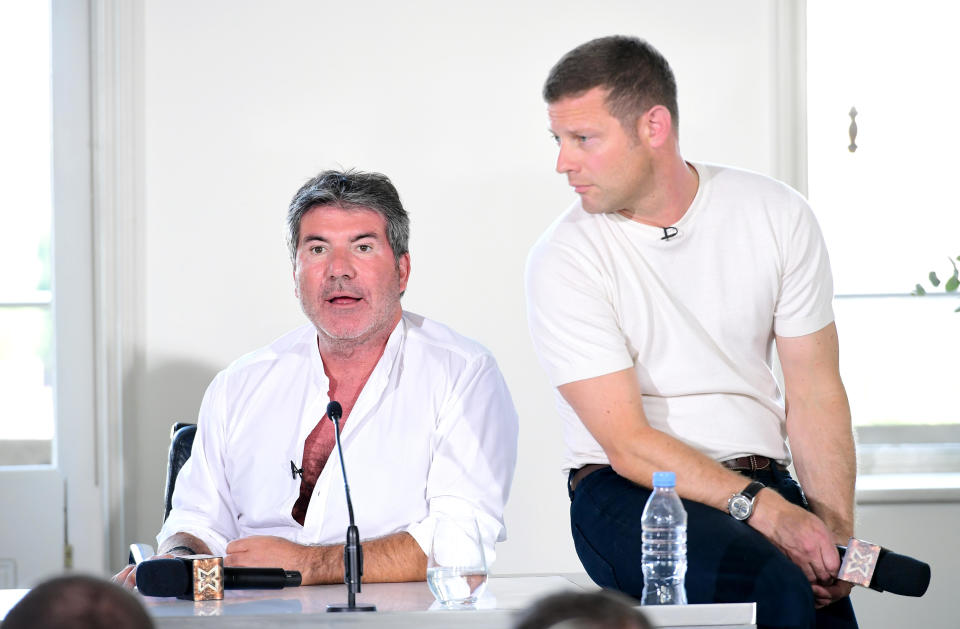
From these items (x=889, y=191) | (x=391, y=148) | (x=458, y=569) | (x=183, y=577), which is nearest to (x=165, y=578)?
(x=183, y=577)

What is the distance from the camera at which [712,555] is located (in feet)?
6.41

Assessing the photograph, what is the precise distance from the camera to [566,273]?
2.31 meters

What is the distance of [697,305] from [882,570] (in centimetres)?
64

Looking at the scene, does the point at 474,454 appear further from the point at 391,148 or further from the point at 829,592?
the point at 391,148

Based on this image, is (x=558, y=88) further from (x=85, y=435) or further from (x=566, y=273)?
(x=85, y=435)

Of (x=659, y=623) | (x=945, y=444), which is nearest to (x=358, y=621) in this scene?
(x=659, y=623)

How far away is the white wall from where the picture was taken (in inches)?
134

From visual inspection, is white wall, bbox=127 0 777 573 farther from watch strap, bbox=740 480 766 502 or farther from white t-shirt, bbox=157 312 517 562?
watch strap, bbox=740 480 766 502

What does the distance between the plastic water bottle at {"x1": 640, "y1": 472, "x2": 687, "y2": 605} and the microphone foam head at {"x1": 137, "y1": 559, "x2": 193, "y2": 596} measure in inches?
27.8

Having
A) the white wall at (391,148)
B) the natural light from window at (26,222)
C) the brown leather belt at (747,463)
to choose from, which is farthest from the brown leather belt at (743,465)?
the natural light from window at (26,222)

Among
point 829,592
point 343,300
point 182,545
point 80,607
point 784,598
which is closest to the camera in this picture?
point 80,607

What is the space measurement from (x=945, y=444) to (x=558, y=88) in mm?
2040

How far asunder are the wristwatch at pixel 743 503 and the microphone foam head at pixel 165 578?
97 cm

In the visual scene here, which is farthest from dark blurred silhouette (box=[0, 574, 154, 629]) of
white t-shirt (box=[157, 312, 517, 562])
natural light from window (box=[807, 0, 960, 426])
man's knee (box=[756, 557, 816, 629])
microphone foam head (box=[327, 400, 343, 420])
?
natural light from window (box=[807, 0, 960, 426])
